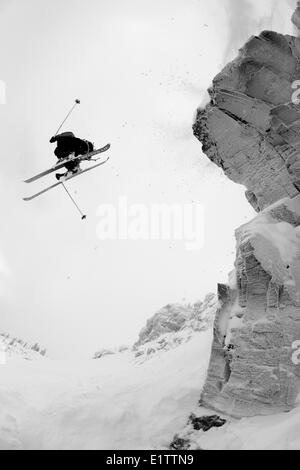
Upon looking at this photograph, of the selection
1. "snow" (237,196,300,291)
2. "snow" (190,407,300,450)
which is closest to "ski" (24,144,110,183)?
"snow" (237,196,300,291)

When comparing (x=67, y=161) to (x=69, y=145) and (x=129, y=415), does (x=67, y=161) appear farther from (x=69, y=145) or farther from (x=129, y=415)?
(x=129, y=415)

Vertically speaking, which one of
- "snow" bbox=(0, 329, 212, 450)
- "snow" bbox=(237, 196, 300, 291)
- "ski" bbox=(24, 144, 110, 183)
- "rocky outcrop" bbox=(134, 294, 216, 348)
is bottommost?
"snow" bbox=(0, 329, 212, 450)

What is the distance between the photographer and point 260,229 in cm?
1175

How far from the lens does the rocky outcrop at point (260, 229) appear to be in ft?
34.2

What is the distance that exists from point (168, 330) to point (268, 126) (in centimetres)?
2361

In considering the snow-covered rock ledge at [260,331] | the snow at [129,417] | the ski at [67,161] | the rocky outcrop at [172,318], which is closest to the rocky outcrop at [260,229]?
the snow-covered rock ledge at [260,331]

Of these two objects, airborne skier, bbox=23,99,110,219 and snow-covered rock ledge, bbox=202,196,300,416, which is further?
airborne skier, bbox=23,99,110,219

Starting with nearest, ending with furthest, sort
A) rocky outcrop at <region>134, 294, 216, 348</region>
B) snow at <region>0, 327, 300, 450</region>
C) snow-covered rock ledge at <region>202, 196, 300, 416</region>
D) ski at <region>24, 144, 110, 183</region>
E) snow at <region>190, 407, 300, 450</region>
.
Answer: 1. snow at <region>190, 407, 300, 450</region>
2. snow at <region>0, 327, 300, 450</region>
3. snow-covered rock ledge at <region>202, 196, 300, 416</region>
4. ski at <region>24, 144, 110, 183</region>
5. rocky outcrop at <region>134, 294, 216, 348</region>

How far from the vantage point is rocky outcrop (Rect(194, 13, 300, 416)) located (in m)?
10.4

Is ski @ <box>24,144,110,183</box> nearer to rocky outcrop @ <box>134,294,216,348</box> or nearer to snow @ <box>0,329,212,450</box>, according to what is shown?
snow @ <box>0,329,212,450</box>

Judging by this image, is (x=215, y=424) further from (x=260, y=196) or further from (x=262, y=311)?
(x=260, y=196)

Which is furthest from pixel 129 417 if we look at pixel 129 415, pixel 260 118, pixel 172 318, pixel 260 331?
pixel 172 318
